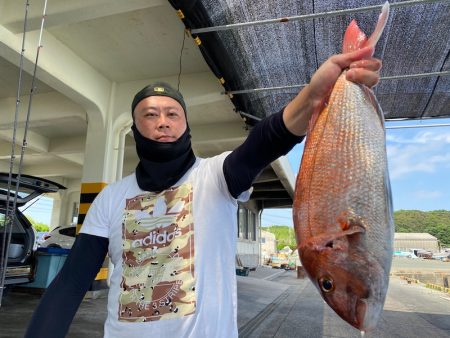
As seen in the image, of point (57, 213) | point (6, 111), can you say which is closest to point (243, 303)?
point (6, 111)

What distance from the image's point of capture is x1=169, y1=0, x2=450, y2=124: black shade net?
155 inches

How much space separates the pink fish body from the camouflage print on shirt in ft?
1.65

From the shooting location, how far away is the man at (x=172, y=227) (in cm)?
130

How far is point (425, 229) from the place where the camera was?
4559 centimetres

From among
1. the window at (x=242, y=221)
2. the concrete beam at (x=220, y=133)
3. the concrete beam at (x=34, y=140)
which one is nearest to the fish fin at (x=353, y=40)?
the concrete beam at (x=220, y=133)

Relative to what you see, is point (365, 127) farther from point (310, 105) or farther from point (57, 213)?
point (57, 213)

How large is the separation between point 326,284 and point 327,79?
645mm

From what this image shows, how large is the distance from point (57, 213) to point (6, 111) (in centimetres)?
Result: 1281

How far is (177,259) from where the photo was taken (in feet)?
4.65

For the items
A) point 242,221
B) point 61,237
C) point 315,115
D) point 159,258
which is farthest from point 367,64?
point 242,221

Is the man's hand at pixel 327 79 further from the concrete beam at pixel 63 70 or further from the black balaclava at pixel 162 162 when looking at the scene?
the concrete beam at pixel 63 70

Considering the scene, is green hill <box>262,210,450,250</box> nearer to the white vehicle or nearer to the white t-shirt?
the white vehicle

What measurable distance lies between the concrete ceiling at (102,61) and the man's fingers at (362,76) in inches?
149

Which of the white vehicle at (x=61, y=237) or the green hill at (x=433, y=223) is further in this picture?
the green hill at (x=433, y=223)
